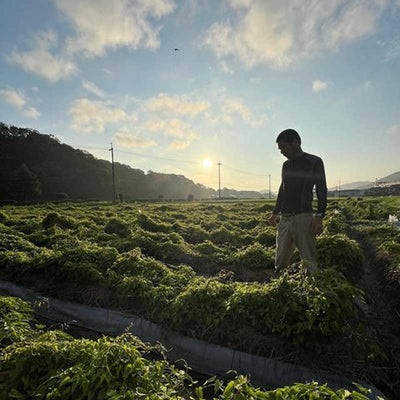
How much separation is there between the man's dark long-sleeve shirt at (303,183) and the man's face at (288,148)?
0.37 feet

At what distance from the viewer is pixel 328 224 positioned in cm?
956

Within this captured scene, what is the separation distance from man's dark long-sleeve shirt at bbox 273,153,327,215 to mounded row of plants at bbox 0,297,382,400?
238 centimetres

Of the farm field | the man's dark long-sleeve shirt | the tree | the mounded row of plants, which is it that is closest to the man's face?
the man's dark long-sleeve shirt

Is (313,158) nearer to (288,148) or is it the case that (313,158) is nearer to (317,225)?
(288,148)

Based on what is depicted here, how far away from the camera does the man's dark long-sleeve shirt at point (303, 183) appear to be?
3.74 m

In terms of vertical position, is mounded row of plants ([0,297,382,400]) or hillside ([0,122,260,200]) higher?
hillside ([0,122,260,200])

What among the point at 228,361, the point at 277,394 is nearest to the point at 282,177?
the point at 228,361

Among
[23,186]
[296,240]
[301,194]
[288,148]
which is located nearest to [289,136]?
[288,148]

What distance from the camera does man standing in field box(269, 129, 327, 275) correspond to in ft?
12.3

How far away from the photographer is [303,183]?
12.6 ft

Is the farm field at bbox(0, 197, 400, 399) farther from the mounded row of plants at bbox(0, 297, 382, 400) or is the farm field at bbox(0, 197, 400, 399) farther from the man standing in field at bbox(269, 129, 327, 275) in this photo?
the man standing in field at bbox(269, 129, 327, 275)

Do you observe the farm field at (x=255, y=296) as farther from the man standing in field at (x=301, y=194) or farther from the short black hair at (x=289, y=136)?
the short black hair at (x=289, y=136)

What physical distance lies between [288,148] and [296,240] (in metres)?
1.39

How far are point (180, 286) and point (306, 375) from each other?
2.23 meters
